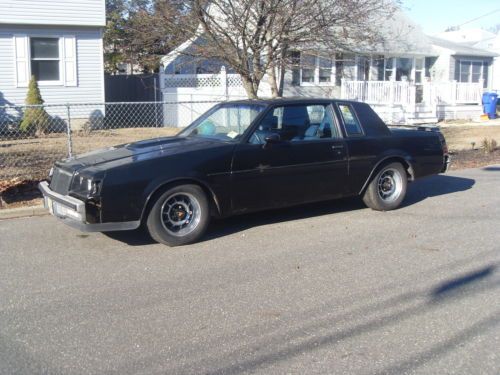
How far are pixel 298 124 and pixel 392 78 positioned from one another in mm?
19951

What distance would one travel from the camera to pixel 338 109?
7793 millimetres

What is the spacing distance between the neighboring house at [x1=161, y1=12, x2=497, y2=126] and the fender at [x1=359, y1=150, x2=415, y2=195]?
7.79 meters

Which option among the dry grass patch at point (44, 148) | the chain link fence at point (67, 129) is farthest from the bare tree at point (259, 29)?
the dry grass patch at point (44, 148)

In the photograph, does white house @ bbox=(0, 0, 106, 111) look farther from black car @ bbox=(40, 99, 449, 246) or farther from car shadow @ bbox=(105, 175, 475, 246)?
car shadow @ bbox=(105, 175, 475, 246)

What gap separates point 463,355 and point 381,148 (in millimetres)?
4420

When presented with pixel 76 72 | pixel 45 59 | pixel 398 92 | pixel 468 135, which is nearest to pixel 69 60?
pixel 76 72

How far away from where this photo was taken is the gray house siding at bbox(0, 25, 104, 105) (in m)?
17.8

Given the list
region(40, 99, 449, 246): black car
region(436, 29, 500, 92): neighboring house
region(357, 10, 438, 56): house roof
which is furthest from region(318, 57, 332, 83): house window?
region(436, 29, 500, 92): neighboring house

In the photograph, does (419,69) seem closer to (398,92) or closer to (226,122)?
(398,92)

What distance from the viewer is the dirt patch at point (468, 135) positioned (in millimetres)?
15609

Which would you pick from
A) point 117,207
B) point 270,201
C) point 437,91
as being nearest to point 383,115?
point 437,91

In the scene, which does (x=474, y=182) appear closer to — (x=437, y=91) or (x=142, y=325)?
(x=142, y=325)

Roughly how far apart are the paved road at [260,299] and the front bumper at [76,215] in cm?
31

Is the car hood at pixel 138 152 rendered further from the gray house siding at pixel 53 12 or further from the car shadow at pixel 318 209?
the gray house siding at pixel 53 12
